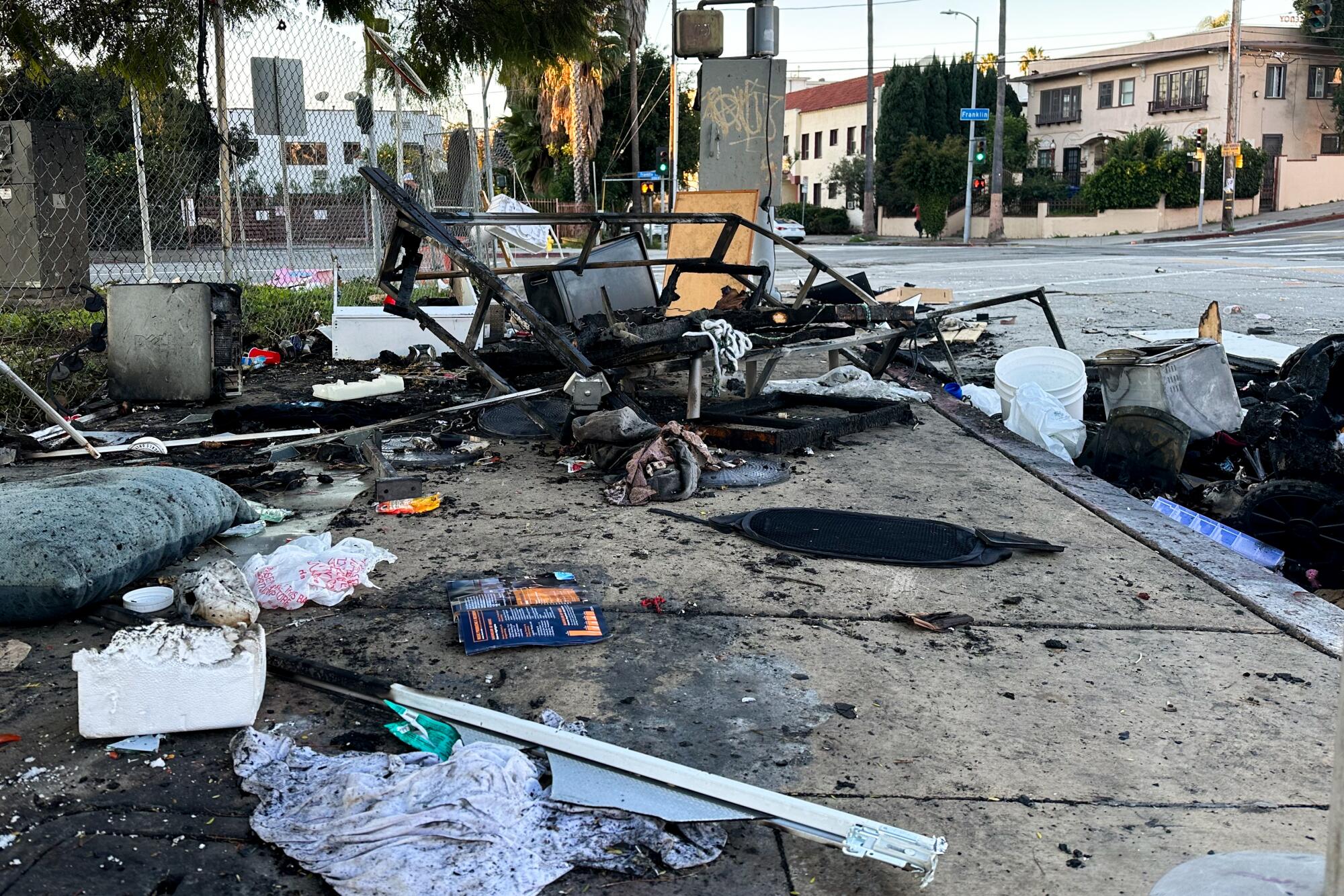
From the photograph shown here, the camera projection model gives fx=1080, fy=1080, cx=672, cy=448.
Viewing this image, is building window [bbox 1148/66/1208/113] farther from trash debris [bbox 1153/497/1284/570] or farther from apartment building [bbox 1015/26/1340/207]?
trash debris [bbox 1153/497/1284/570]

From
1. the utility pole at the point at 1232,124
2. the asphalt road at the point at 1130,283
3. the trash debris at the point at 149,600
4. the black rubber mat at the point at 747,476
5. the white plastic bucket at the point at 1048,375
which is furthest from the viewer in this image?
the utility pole at the point at 1232,124

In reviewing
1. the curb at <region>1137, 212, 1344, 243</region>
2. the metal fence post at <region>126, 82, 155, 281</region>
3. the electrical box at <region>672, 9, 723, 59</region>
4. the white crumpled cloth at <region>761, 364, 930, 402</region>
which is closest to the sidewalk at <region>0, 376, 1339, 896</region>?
the white crumpled cloth at <region>761, 364, 930, 402</region>

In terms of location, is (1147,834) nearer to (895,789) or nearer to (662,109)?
(895,789)

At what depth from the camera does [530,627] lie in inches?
124

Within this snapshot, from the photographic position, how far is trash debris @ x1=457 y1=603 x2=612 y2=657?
10.0 feet

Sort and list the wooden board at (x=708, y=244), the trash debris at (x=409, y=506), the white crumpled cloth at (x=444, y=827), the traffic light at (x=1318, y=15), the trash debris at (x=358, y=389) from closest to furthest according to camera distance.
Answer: the white crumpled cloth at (x=444, y=827) → the trash debris at (x=409, y=506) → the trash debris at (x=358, y=389) → the wooden board at (x=708, y=244) → the traffic light at (x=1318, y=15)

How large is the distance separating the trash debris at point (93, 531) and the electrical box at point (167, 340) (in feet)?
10.3

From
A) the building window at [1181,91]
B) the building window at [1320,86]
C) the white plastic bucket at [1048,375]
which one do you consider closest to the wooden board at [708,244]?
the white plastic bucket at [1048,375]

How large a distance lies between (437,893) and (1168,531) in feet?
11.2

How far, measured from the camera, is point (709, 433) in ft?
18.3

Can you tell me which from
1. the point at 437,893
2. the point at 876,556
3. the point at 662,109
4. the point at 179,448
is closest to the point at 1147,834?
the point at 437,893

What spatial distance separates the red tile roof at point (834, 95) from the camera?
64125 mm

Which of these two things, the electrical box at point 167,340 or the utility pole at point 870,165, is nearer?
Answer: the electrical box at point 167,340

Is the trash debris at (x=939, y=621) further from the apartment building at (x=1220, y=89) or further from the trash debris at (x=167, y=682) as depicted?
the apartment building at (x=1220, y=89)
